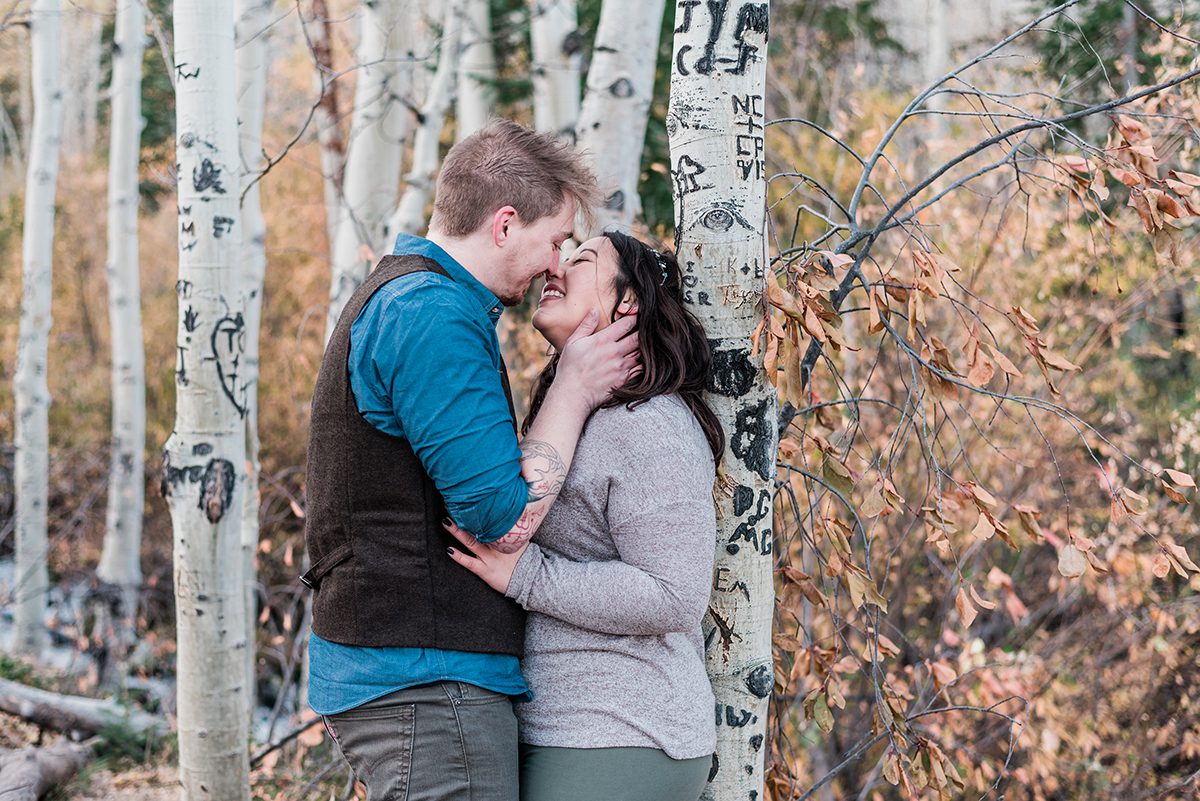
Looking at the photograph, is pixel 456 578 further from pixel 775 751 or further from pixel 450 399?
pixel 775 751

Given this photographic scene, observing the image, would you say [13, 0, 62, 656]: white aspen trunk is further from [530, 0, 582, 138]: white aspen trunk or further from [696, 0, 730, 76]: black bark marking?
[696, 0, 730, 76]: black bark marking

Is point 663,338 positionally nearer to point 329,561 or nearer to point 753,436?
point 753,436

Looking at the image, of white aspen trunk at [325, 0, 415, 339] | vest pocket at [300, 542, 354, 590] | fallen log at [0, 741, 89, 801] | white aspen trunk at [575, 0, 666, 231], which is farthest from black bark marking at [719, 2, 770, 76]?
fallen log at [0, 741, 89, 801]

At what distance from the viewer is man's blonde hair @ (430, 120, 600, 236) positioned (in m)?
1.93

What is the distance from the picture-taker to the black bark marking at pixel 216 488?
318 cm

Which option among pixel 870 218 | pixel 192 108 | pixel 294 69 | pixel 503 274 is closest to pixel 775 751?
pixel 503 274

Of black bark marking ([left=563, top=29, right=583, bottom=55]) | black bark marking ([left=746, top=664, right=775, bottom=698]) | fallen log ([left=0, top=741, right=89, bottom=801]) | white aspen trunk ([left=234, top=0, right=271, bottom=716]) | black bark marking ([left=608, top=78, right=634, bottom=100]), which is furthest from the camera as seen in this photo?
black bark marking ([left=563, top=29, right=583, bottom=55])

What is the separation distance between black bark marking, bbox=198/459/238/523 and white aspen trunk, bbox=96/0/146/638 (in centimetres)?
578

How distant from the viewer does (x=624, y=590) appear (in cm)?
182

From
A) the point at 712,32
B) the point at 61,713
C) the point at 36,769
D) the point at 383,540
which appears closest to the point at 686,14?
the point at 712,32

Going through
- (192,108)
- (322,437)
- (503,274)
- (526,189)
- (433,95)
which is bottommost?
(322,437)

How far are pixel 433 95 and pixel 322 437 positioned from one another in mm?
3936

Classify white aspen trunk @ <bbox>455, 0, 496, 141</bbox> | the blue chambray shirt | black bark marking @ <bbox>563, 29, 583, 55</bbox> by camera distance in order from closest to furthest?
1. the blue chambray shirt
2. black bark marking @ <bbox>563, 29, 583, 55</bbox>
3. white aspen trunk @ <bbox>455, 0, 496, 141</bbox>

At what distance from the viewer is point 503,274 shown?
6.44 feet
